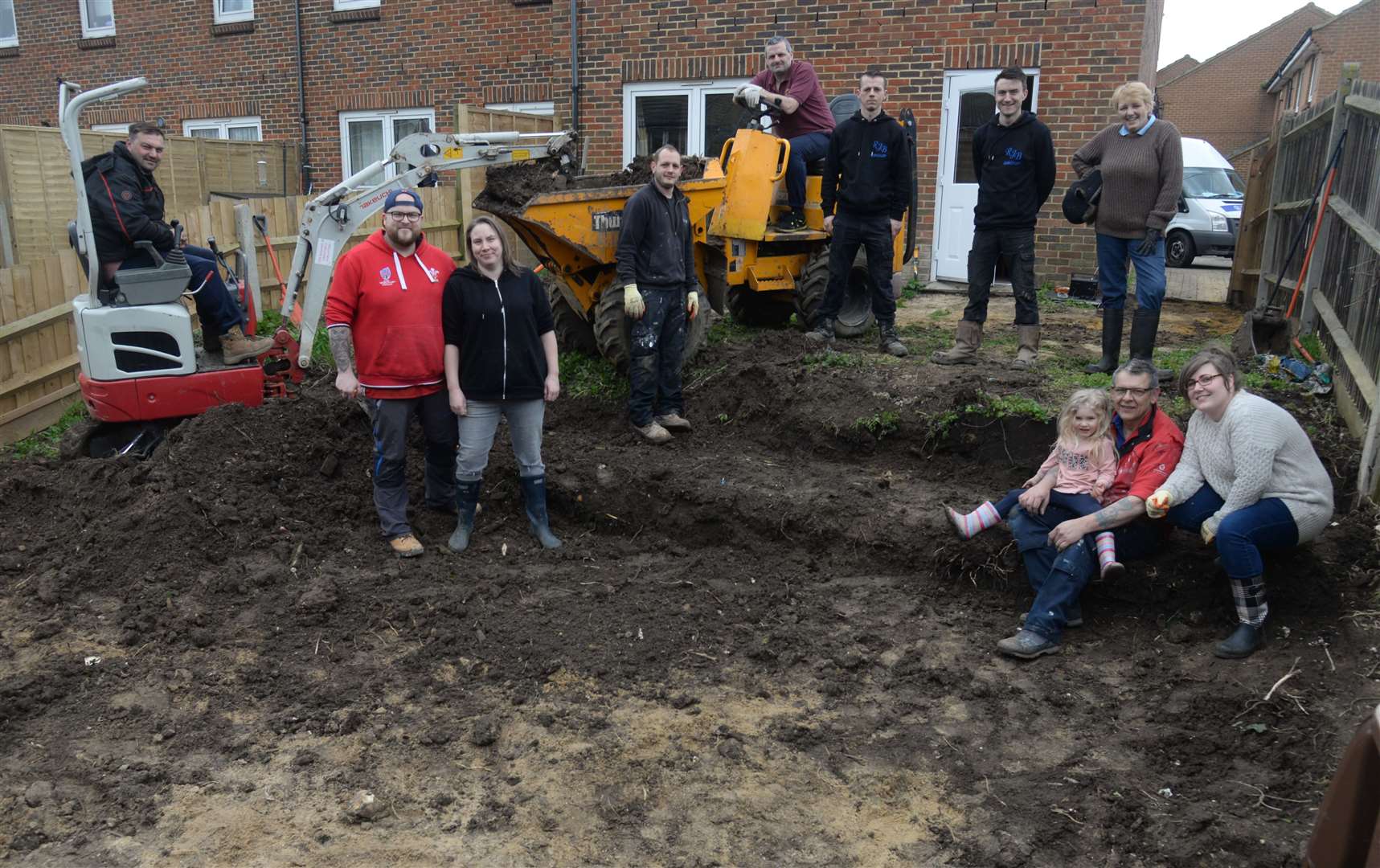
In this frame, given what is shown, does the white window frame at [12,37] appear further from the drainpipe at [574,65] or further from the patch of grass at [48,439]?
the patch of grass at [48,439]

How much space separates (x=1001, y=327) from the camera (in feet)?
30.6

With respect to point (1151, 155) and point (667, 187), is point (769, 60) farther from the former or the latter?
point (1151, 155)

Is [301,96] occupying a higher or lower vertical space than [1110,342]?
higher

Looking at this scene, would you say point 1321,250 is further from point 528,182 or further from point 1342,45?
point 1342,45

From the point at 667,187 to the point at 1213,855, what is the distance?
15.9 feet

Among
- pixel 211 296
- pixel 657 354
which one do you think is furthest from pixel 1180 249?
pixel 211 296

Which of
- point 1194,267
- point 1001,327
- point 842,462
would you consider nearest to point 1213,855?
point 842,462

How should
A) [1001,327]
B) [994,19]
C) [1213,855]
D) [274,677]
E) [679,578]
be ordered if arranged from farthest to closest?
[994,19] < [1001,327] < [679,578] < [274,677] < [1213,855]

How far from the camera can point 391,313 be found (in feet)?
18.3

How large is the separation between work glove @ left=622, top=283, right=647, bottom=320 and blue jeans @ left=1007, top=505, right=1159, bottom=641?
2.86 metres

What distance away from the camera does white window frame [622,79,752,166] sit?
13.0 metres

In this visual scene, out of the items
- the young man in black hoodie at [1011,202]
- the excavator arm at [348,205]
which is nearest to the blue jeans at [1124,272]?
the young man in black hoodie at [1011,202]

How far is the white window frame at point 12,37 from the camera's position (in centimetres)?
1939

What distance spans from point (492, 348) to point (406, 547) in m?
1.25
